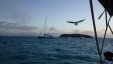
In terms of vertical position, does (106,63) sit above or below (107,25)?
below

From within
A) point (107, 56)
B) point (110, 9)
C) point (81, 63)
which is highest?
point (110, 9)

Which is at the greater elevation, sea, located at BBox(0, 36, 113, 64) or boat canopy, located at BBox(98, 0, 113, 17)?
boat canopy, located at BBox(98, 0, 113, 17)

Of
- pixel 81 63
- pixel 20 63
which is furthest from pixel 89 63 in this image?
pixel 20 63

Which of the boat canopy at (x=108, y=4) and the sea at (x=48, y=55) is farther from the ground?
the boat canopy at (x=108, y=4)

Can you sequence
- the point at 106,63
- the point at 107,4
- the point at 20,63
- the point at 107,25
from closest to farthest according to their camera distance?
the point at 107,4 → the point at 107,25 → the point at 106,63 → the point at 20,63

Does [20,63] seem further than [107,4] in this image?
Yes

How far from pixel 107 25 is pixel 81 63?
92.7 ft

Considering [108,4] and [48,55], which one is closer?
[108,4]

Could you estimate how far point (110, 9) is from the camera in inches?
224

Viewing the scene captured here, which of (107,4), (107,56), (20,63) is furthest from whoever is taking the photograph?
(20,63)

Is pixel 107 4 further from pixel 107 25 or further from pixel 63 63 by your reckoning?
pixel 63 63

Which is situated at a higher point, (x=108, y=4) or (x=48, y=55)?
(x=108, y=4)

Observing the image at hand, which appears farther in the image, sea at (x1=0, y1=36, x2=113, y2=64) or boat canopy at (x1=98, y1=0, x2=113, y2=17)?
sea at (x1=0, y1=36, x2=113, y2=64)

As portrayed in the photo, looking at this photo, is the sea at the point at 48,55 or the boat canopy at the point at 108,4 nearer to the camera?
the boat canopy at the point at 108,4
